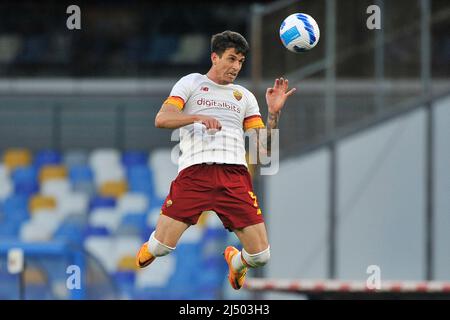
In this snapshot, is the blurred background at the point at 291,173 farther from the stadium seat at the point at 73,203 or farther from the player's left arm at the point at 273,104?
the player's left arm at the point at 273,104

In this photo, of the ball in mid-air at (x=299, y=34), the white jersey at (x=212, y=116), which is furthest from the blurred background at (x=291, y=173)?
the ball in mid-air at (x=299, y=34)

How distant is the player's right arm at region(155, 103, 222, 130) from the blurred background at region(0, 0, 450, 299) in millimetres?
3064

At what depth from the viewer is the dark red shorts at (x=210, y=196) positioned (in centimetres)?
852

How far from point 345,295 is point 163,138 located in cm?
818

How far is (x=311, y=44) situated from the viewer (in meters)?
8.70

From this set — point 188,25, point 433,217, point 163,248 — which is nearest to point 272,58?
point 433,217

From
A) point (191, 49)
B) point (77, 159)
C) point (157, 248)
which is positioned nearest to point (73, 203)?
point (77, 159)

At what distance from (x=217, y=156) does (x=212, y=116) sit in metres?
0.28

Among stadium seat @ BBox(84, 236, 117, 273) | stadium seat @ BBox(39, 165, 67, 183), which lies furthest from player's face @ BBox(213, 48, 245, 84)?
stadium seat @ BBox(39, 165, 67, 183)

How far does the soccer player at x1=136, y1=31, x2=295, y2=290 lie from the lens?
8.46 m

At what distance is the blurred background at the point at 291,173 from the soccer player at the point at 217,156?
262 centimetres

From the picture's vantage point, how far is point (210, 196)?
28.0ft

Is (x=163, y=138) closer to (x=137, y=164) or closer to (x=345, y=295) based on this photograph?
(x=137, y=164)

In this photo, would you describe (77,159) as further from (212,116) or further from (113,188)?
(212,116)
